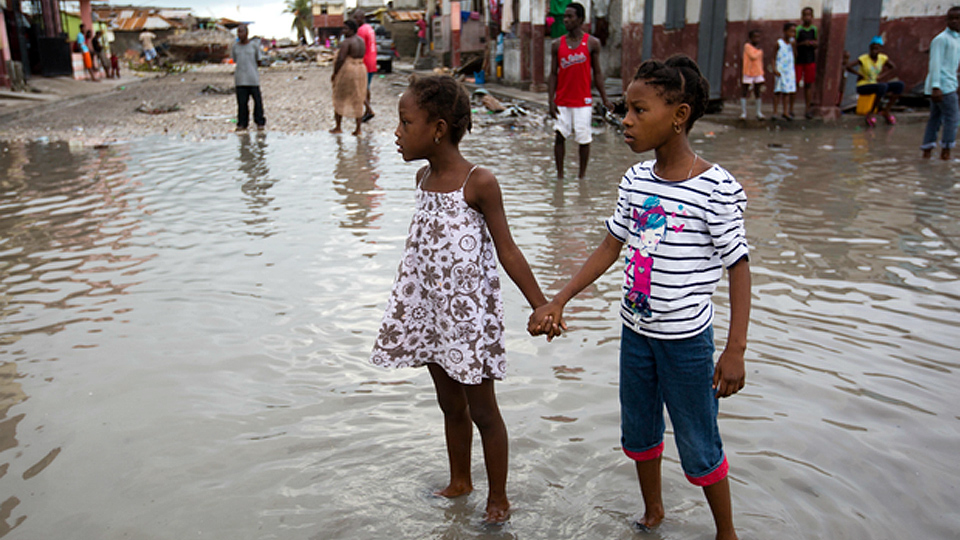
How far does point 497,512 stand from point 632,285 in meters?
0.98

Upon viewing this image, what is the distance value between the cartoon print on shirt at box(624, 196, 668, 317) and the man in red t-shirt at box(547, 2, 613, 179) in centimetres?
605

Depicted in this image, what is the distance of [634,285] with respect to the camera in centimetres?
237

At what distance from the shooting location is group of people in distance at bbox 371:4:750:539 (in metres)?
2.27

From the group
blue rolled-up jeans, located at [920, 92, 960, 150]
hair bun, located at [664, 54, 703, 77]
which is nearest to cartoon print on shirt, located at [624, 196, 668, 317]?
hair bun, located at [664, 54, 703, 77]

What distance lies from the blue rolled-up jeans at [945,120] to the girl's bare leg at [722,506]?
8.99m

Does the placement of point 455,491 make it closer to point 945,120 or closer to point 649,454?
point 649,454

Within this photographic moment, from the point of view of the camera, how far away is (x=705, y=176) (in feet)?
7.36

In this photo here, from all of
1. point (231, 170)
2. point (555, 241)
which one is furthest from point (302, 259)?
point (231, 170)

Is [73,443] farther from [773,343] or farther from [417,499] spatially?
[773,343]

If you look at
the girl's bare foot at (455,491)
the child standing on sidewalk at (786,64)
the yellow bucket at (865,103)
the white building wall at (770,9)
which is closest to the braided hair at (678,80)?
the girl's bare foot at (455,491)

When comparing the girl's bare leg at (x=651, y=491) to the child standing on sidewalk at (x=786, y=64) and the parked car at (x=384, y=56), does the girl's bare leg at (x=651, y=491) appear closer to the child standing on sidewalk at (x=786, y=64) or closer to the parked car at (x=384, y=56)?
the child standing on sidewalk at (x=786, y=64)

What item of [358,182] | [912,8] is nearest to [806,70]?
[912,8]

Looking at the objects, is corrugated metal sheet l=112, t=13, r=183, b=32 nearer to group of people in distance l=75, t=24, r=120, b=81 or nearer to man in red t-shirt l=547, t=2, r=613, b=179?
group of people in distance l=75, t=24, r=120, b=81

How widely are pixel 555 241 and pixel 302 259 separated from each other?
6.74 ft
